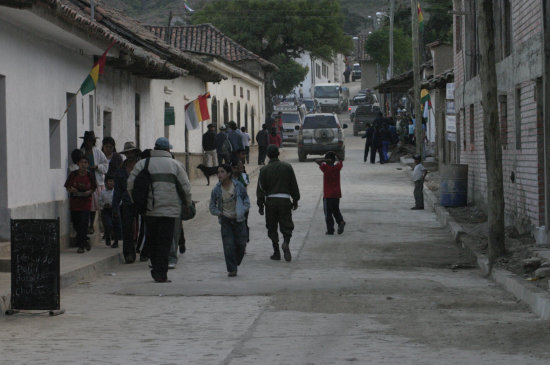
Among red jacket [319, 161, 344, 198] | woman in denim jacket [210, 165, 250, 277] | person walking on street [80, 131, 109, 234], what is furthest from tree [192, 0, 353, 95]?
woman in denim jacket [210, 165, 250, 277]

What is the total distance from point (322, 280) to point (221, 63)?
91.2ft

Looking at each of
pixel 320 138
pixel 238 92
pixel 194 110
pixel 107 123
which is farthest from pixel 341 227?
pixel 238 92

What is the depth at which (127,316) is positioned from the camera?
401 inches

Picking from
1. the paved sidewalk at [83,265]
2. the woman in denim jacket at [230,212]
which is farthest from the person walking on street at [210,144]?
the woman in denim jacket at [230,212]

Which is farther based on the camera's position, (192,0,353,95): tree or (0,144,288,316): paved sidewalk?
(192,0,353,95): tree

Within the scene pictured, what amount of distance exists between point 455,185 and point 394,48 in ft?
168

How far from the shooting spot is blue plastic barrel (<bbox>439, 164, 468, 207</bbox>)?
899 inches

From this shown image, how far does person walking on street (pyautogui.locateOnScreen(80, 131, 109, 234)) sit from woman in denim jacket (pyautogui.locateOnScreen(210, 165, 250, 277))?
3.13 meters

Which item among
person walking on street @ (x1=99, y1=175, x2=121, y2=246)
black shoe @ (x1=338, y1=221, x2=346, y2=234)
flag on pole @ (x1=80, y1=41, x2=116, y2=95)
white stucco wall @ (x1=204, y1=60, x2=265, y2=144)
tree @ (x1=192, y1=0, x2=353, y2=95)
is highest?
tree @ (x1=192, y1=0, x2=353, y2=95)

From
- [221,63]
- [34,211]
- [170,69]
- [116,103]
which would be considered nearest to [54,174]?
[34,211]

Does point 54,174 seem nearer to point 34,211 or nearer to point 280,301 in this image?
point 34,211

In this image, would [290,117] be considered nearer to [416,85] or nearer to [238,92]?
[238,92]

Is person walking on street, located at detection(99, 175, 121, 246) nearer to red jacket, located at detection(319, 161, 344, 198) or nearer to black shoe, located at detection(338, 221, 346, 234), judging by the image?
red jacket, located at detection(319, 161, 344, 198)

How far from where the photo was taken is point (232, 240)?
1355cm
